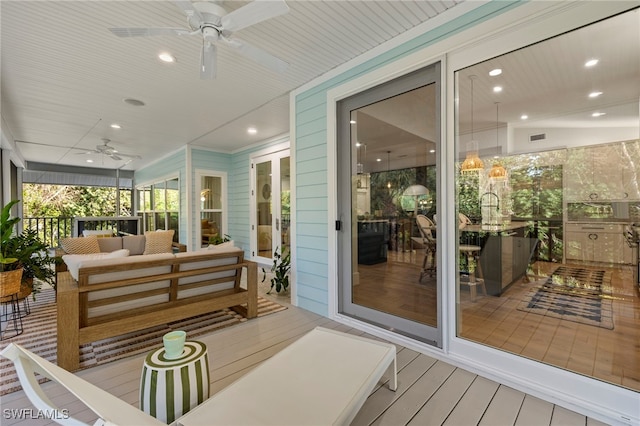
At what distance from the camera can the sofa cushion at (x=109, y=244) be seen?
464cm

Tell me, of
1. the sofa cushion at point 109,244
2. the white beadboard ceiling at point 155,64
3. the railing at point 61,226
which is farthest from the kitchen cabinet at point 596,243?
the railing at point 61,226

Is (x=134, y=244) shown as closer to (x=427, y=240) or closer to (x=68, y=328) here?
(x=68, y=328)

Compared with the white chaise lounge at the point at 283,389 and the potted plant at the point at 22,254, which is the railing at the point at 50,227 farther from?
the white chaise lounge at the point at 283,389

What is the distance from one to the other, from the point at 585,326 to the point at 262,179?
5.67 metres

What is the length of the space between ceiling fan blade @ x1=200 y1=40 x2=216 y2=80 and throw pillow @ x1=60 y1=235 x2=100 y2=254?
12.1ft

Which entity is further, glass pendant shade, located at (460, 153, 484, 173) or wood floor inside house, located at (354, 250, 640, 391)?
glass pendant shade, located at (460, 153, 484, 173)

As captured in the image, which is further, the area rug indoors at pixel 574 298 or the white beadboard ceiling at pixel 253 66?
the area rug indoors at pixel 574 298

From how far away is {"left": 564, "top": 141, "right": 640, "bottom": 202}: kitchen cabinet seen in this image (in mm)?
1892

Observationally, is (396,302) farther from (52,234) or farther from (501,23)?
(52,234)

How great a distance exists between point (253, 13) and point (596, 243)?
3.16m

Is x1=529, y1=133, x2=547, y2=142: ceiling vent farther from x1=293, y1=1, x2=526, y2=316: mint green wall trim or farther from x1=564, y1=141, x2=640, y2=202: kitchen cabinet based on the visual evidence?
x1=293, y1=1, x2=526, y2=316: mint green wall trim

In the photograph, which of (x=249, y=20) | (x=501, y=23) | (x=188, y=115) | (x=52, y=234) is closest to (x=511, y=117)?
(x=501, y=23)

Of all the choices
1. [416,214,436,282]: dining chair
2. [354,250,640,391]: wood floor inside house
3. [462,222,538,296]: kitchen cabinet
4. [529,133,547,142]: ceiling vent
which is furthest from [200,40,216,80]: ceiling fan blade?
[529,133,547,142]: ceiling vent

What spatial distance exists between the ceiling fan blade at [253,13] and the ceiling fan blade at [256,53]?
12cm
